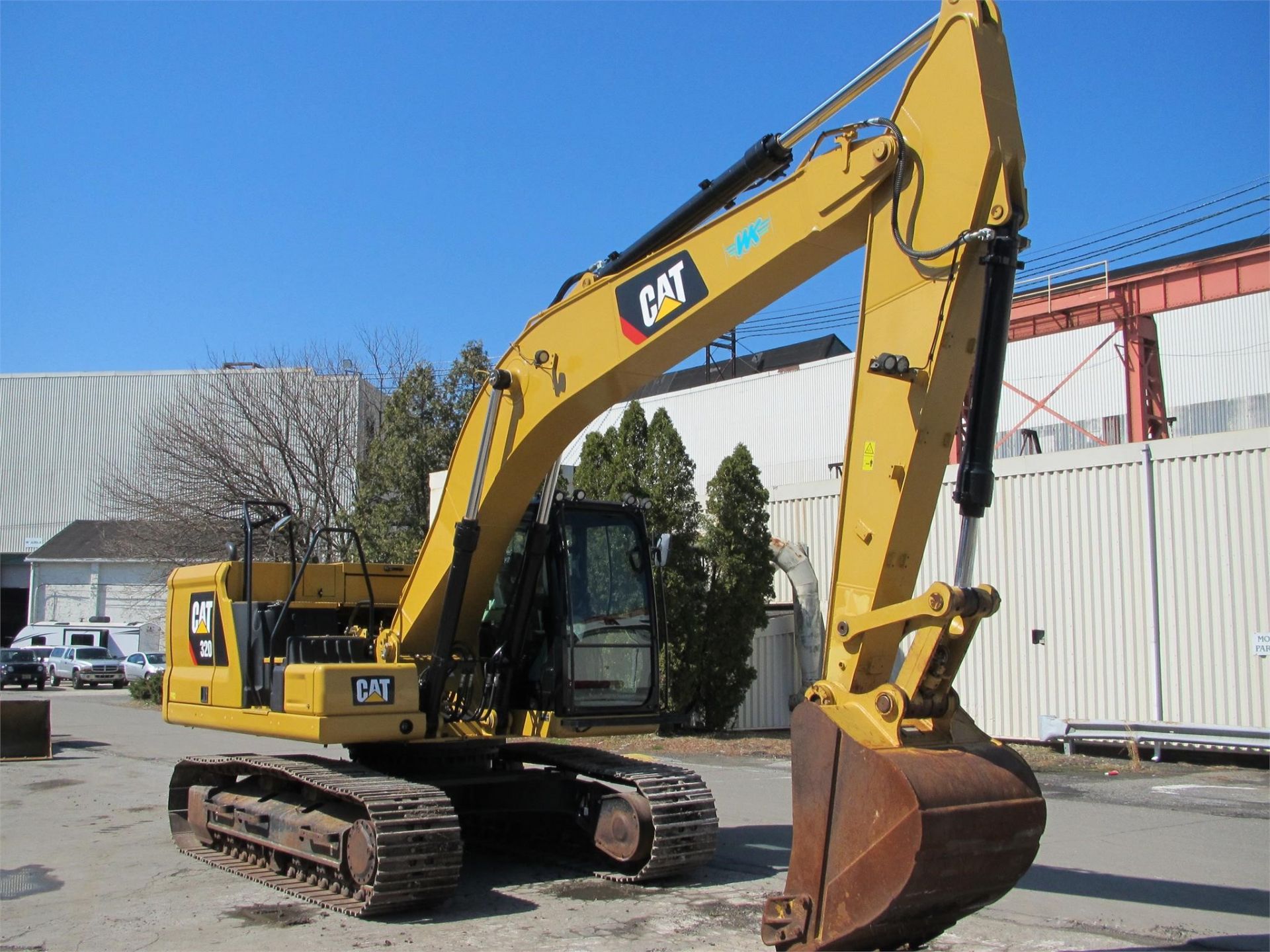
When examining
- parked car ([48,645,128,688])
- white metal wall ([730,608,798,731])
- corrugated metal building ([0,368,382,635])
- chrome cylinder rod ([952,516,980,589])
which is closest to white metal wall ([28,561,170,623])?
corrugated metal building ([0,368,382,635])

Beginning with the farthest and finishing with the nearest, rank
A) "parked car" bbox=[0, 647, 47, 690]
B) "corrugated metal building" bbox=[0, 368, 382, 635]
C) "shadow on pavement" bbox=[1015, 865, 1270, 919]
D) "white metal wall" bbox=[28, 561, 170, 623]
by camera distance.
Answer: "corrugated metal building" bbox=[0, 368, 382, 635], "white metal wall" bbox=[28, 561, 170, 623], "parked car" bbox=[0, 647, 47, 690], "shadow on pavement" bbox=[1015, 865, 1270, 919]

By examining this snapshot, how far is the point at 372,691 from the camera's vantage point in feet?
27.2

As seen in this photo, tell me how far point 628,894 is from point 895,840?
3781 millimetres

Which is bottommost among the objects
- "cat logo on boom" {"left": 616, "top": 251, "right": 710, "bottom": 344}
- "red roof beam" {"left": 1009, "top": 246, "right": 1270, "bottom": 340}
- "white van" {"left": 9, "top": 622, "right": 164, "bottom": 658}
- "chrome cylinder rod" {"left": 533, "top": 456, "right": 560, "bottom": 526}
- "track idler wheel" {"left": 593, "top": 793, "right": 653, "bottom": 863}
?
"track idler wheel" {"left": 593, "top": 793, "right": 653, "bottom": 863}

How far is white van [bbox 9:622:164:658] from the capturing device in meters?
44.9

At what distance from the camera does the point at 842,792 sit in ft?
17.1

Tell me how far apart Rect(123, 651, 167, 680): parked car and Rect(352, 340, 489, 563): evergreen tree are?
12.9 meters

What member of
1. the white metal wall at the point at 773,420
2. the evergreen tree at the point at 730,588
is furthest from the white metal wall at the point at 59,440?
the evergreen tree at the point at 730,588

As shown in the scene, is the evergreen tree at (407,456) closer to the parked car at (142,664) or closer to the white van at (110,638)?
the parked car at (142,664)

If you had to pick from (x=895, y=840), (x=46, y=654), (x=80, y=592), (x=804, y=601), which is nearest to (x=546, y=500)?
(x=895, y=840)

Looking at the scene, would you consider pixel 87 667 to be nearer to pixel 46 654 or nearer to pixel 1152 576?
pixel 46 654

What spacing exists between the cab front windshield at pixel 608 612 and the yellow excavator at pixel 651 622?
0.02 meters

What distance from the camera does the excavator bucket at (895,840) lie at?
16.2 ft

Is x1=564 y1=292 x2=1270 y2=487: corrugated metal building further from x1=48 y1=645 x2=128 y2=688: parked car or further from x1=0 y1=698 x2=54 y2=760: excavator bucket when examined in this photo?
x1=48 y1=645 x2=128 y2=688: parked car
